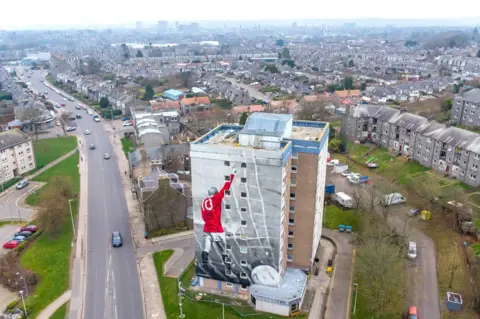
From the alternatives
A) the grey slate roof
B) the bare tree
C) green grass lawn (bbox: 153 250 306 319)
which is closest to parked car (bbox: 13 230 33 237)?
green grass lawn (bbox: 153 250 306 319)

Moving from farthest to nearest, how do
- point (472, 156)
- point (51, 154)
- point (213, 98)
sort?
1. point (213, 98)
2. point (51, 154)
3. point (472, 156)

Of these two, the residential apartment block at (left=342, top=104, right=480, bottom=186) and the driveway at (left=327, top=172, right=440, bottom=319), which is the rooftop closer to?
the driveway at (left=327, top=172, right=440, bottom=319)

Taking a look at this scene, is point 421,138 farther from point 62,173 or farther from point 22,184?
point 22,184

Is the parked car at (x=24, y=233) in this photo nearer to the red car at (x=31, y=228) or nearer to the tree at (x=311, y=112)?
the red car at (x=31, y=228)

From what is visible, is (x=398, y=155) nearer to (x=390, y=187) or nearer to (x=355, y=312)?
(x=390, y=187)

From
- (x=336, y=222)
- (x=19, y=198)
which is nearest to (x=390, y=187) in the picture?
(x=336, y=222)

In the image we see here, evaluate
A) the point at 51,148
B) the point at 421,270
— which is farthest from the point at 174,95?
the point at 421,270

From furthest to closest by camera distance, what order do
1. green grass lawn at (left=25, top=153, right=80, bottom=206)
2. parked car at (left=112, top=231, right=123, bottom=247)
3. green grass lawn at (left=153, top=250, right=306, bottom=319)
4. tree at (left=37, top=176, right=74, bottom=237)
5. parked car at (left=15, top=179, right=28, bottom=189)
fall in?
parked car at (left=15, top=179, right=28, bottom=189) → green grass lawn at (left=25, top=153, right=80, bottom=206) → tree at (left=37, top=176, right=74, bottom=237) → parked car at (left=112, top=231, right=123, bottom=247) → green grass lawn at (left=153, top=250, right=306, bottom=319)
